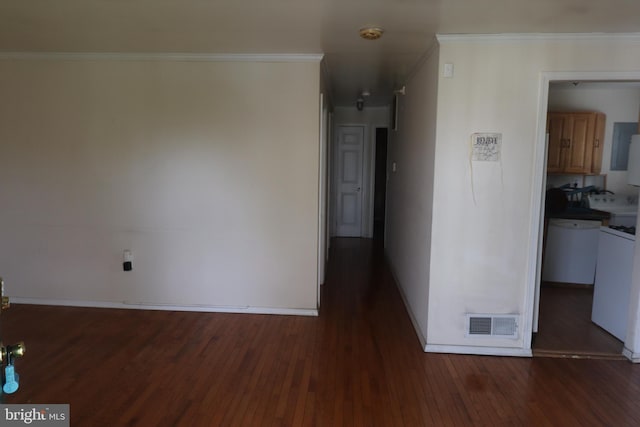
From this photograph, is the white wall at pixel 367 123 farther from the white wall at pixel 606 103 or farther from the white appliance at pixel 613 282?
the white appliance at pixel 613 282

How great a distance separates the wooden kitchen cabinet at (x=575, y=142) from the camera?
14.9ft

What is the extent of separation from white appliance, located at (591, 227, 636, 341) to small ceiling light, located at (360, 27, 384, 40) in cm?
248

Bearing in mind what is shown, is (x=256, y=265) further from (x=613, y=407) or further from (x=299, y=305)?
(x=613, y=407)

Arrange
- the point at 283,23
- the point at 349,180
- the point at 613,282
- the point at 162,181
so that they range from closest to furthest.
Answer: the point at 283,23
the point at 613,282
the point at 162,181
the point at 349,180

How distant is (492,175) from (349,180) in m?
4.29

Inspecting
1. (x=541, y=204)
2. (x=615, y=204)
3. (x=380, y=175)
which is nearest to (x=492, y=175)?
(x=541, y=204)


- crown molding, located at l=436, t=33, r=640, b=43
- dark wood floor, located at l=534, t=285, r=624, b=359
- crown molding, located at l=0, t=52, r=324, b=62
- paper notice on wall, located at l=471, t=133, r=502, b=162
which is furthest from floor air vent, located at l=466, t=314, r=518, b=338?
crown molding, located at l=0, t=52, r=324, b=62

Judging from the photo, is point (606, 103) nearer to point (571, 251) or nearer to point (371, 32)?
point (571, 251)

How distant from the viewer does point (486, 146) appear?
2758 mm

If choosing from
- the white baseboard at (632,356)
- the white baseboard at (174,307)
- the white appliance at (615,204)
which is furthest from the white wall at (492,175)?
the white appliance at (615,204)

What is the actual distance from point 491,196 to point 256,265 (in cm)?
208

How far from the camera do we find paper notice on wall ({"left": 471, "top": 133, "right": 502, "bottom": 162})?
275 cm

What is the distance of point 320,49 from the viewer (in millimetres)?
3172

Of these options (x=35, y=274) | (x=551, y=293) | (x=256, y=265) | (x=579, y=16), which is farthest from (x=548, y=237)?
(x=35, y=274)
